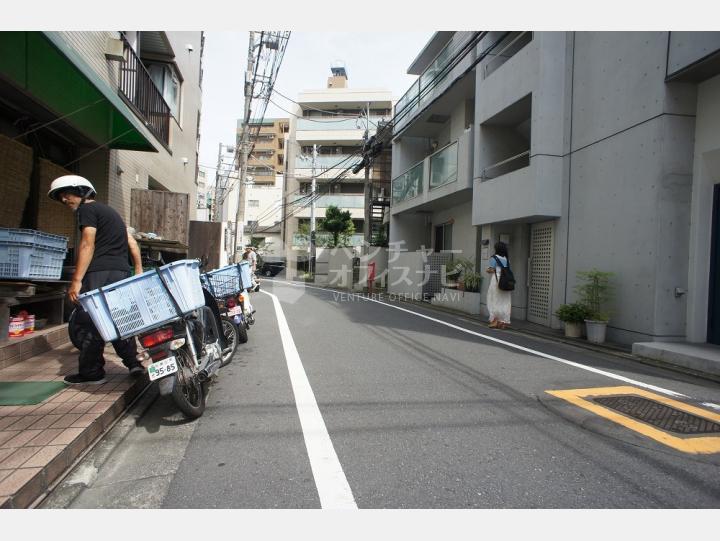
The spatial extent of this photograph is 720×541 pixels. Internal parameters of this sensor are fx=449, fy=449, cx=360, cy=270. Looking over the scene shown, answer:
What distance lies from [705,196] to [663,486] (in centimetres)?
614

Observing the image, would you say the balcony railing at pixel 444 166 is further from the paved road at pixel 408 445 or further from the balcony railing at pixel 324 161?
the balcony railing at pixel 324 161

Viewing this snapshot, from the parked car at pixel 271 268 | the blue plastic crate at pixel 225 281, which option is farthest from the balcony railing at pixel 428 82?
the parked car at pixel 271 268

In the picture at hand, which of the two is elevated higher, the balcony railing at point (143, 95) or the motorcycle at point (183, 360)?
the balcony railing at point (143, 95)

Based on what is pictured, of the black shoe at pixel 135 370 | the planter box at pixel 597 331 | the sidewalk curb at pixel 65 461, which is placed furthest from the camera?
the planter box at pixel 597 331

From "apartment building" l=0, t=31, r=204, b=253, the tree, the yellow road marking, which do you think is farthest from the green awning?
the tree

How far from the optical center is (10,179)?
5809mm

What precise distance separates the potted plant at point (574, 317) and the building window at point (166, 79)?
442 inches

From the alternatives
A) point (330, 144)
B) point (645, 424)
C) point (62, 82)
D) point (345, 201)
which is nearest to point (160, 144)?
point (62, 82)

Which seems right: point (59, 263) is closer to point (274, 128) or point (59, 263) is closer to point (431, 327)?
point (431, 327)

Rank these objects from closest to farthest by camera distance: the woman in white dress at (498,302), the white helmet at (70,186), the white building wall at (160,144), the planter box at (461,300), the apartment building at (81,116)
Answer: the white helmet at (70,186)
the apartment building at (81,116)
the white building wall at (160,144)
the woman in white dress at (498,302)
the planter box at (461,300)

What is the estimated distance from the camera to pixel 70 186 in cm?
406

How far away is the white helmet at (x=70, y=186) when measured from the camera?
4.02 m

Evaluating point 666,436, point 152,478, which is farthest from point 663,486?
point 152,478

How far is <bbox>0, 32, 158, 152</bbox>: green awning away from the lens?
4.33 metres
